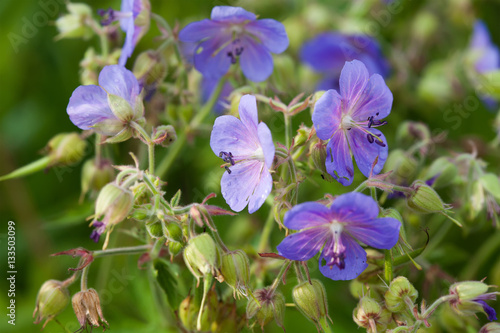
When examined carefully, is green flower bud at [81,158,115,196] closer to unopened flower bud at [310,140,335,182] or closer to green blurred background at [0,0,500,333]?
green blurred background at [0,0,500,333]

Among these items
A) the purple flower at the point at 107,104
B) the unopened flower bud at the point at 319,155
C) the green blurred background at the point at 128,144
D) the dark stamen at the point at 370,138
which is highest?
the purple flower at the point at 107,104

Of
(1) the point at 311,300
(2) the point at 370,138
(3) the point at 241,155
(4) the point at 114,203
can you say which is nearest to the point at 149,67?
(3) the point at 241,155

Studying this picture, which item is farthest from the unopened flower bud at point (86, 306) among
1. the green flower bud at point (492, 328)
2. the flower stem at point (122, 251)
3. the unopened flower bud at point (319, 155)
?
the green flower bud at point (492, 328)

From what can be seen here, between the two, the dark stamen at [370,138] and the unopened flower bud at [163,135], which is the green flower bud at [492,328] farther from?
the unopened flower bud at [163,135]

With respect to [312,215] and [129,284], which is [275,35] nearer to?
[312,215]

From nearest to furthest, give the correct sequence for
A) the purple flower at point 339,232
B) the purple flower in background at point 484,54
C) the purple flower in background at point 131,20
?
the purple flower at point 339,232
the purple flower in background at point 131,20
the purple flower in background at point 484,54

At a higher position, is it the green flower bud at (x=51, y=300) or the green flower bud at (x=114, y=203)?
the green flower bud at (x=114, y=203)
